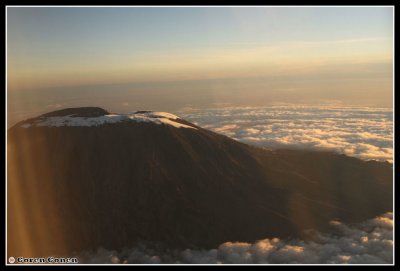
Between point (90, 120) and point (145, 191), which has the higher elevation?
point (90, 120)

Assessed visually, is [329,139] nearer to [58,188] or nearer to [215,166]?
[215,166]

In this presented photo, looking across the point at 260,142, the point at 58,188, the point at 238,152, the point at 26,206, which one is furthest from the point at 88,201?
the point at 260,142

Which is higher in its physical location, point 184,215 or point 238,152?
point 238,152

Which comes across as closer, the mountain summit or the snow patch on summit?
the mountain summit

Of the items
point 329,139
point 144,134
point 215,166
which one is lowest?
point 329,139

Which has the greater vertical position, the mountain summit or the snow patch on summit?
the snow patch on summit

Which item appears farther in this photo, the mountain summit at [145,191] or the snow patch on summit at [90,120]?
the snow patch on summit at [90,120]

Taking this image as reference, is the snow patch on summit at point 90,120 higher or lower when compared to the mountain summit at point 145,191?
higher

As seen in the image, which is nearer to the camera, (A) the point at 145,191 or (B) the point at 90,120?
(A) the point at 145,191
